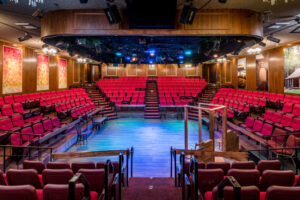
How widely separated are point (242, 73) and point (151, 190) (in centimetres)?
1315

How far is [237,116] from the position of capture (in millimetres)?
8227

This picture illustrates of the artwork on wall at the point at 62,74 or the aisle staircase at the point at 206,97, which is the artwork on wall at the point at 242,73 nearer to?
the aisle staircase at the point at 206,97

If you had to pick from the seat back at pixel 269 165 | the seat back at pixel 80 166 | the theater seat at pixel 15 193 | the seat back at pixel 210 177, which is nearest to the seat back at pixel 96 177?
the seat back at pixel 80 166

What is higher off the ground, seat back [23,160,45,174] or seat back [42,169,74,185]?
seat back [42,169,74,185]

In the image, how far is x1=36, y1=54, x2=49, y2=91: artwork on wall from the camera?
11.0 m

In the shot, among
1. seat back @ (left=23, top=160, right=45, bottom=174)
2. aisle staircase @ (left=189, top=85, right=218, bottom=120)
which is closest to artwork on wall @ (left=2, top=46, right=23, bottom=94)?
seat back @ (left=23, top=160, right=45, bottom=174)

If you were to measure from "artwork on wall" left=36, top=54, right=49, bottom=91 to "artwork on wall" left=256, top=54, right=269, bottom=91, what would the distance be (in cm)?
1396

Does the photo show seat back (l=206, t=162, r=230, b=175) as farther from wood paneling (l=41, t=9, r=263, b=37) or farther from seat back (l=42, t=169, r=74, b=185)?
wood paneling (l=41, t=9, r=263, b=37)

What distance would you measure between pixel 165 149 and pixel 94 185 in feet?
12.3

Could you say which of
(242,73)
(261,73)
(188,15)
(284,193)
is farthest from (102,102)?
(284,193)

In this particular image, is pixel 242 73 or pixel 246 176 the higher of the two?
pixel 242 73

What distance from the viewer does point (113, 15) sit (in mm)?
4625

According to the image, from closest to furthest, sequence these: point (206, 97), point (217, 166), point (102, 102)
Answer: point (217, 166), point (102, 102), point (206, 97)

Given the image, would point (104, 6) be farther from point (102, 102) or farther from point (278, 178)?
point (102, 102)
